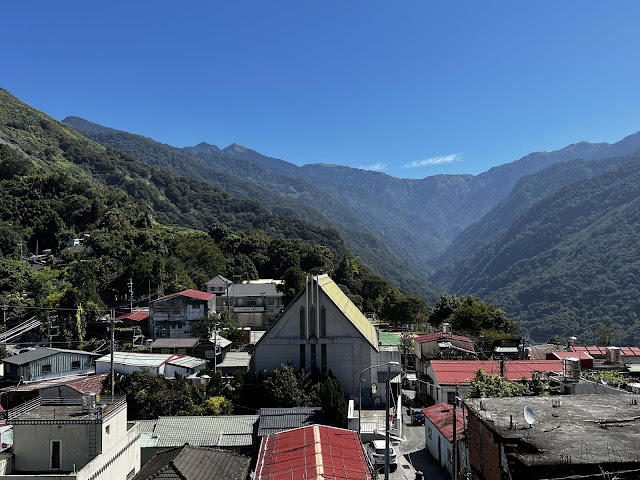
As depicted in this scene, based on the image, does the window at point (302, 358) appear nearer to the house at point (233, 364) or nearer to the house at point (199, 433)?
the house at point (233, 364)

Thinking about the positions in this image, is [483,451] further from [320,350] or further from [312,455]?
[320,350]

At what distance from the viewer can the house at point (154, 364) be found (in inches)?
1378

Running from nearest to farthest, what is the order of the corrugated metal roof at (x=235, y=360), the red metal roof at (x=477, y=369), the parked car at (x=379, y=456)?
1. the parked car at (x=379, y=456)
2. the red metal roof at (x=477, y=369)
3. the corrugated metal roof at (x=235, y=360)

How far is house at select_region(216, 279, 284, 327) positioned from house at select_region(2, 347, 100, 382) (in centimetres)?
2636

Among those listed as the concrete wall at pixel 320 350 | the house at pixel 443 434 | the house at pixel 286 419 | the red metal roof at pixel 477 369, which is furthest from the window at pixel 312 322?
the house at pixel 443 434

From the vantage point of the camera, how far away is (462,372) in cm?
3384

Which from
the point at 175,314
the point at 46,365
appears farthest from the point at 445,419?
the point at 175,314

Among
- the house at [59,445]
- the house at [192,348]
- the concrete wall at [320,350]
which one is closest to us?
the house at [59,445]

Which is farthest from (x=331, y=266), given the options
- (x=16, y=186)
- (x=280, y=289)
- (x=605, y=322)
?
(x=605, y=322)

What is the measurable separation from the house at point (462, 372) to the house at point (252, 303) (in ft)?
113

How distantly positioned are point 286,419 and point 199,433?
4492 mm

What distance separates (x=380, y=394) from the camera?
112 ft

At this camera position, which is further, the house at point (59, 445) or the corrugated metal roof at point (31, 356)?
the corrugated metal roof at point (31, 356)

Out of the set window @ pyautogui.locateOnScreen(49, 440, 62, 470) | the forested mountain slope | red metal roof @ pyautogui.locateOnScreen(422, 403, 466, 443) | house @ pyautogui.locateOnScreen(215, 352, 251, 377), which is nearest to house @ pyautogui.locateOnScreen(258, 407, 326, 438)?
red metal roof @ pyautogui.locateOnScreen(422, 403, 466, 443)
